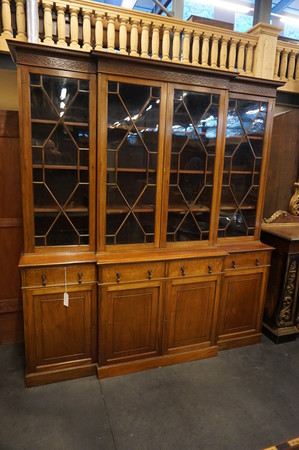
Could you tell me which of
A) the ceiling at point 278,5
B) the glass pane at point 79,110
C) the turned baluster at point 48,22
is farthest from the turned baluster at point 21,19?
the ceiling at point 278,5

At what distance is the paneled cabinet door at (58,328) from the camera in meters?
2.00

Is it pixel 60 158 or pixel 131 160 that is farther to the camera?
pixel 131 160

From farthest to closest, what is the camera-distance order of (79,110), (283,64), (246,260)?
1. (283,64)
2. (246,260)
3. (79,110)

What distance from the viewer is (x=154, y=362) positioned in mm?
2311

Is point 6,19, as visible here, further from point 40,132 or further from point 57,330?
point 57,330

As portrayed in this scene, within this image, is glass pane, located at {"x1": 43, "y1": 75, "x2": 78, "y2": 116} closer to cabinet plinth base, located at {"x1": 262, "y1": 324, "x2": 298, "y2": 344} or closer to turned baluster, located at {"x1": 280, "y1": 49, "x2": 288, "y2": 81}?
turned baluster, located at {"x1": 280, "y1": 49, "x2": 288, "y2": 81}

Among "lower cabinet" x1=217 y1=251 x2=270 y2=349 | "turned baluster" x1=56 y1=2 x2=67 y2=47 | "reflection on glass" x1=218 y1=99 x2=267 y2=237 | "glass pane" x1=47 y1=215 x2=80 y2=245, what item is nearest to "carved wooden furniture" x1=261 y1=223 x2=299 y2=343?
"lower cabinet" x1=217 y1=251 x2=270 y2=349

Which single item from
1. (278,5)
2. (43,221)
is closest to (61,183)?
(43,221)

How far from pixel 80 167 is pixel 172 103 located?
80 centimetres

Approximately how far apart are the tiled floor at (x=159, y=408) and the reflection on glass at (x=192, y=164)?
43.8 inches

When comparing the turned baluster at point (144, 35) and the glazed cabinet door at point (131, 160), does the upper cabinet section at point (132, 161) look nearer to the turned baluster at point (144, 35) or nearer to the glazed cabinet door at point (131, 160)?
the glazed cabinet door at point (131, 160)

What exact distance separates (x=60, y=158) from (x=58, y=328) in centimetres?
121

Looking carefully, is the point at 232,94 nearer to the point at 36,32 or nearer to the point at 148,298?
the point at 36,32

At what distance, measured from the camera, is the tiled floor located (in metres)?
1.70
